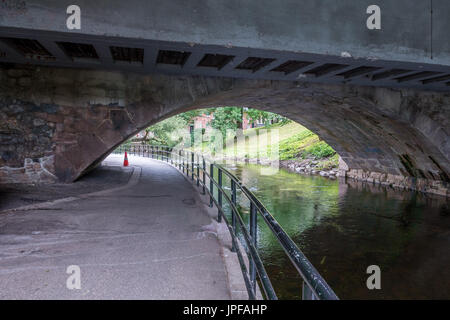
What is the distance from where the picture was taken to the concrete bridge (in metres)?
4.47

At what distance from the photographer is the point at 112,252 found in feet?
11.2

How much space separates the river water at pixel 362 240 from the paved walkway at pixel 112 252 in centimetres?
156

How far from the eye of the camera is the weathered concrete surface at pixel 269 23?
13.8 ft

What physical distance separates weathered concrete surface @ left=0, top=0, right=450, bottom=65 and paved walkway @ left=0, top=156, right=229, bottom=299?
8.48 feet

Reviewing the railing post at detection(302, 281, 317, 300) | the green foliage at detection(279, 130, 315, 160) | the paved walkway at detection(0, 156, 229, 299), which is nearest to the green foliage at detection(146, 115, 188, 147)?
the green foliage at detection(279, 130, 315, 160)

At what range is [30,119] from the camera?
6.29m

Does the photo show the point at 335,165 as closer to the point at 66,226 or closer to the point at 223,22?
the point at 223,22

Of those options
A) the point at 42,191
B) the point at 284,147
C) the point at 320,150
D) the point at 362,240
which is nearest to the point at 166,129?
the point at 284,147

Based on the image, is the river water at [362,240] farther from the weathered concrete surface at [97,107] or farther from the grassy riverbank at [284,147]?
the grassy riverbank at [284,147]

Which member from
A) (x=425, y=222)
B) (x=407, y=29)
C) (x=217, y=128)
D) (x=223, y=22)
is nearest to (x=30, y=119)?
(x=223, y=22)

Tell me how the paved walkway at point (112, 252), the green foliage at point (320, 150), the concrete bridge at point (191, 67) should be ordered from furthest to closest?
the green foliage at point (320, 150), the concrete bridge at point (191, 67), the paved walkway at point (112, 252)

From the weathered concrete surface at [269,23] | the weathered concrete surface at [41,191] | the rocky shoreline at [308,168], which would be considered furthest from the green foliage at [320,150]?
the weathered concrete surface at [41,191]

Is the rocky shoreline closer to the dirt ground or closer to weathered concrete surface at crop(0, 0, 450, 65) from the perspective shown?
weathered concrete surface at crop(0, 0, 450, 65)
